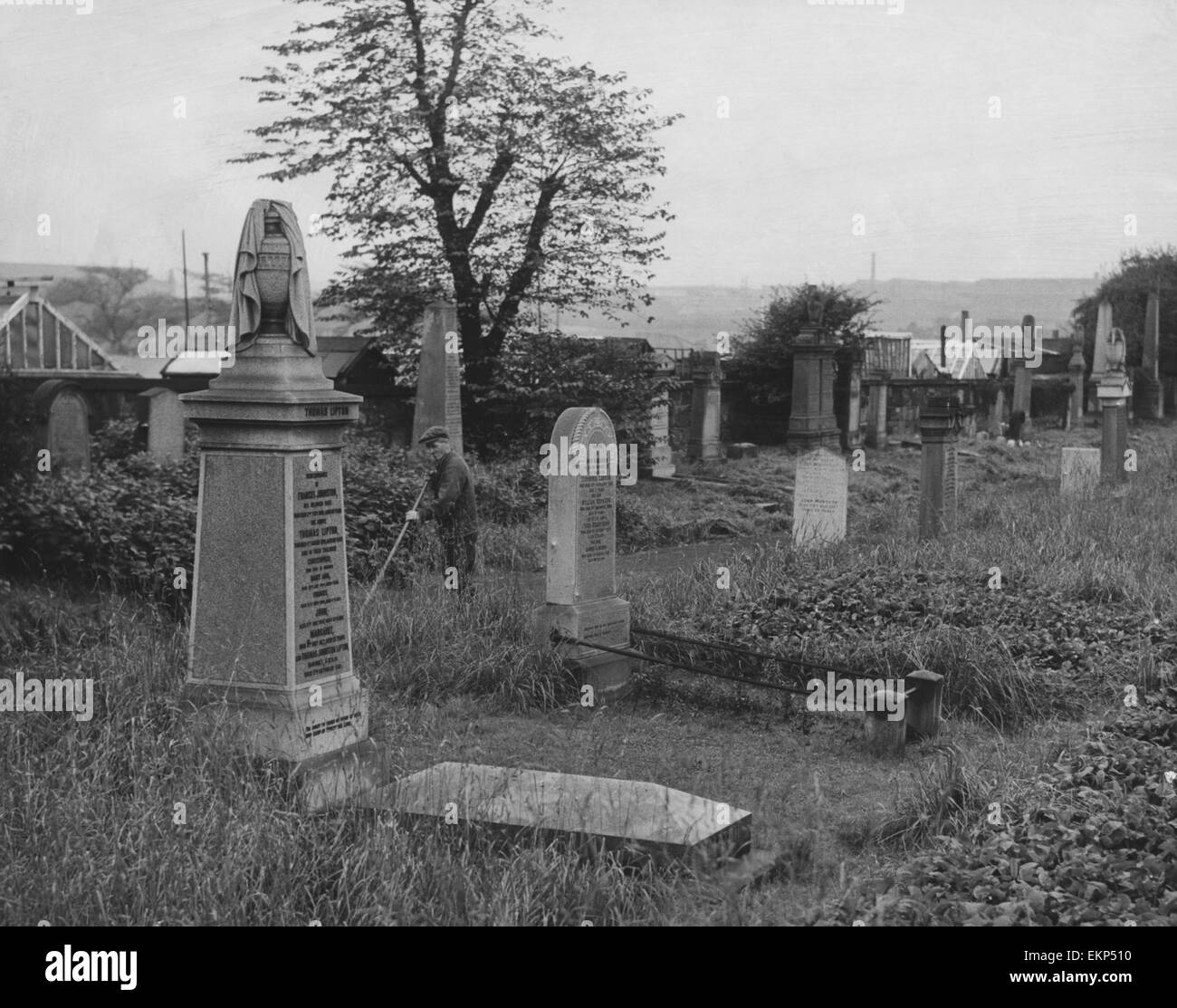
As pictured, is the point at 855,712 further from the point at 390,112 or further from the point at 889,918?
the point at 390,112

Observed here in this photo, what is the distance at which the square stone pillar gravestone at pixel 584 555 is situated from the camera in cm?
905

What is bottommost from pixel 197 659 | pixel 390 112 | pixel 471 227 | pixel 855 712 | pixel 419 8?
pixel 855 712

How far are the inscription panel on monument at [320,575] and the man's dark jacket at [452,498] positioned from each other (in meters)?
4.50

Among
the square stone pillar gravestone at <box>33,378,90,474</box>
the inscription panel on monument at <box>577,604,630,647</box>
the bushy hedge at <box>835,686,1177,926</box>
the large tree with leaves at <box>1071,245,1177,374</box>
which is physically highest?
the large tree with leaves at <box>1071,245,1177,374</box>

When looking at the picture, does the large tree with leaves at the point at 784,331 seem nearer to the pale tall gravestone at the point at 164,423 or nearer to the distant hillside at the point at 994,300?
the pale tall gravestone at the point at 164,423

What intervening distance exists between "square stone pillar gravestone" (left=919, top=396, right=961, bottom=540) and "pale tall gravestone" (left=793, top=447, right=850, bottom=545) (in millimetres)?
1089

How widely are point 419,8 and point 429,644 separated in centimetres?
1541

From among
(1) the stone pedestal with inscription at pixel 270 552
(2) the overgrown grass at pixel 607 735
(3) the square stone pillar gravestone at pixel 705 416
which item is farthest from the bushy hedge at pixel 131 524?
(3) the square stone pillar gravestone at pixel 705 416

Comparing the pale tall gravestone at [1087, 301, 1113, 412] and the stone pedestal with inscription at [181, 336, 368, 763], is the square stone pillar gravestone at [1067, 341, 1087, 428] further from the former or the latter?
the stone pedestal with inscription at [181, 336, 368, 763]

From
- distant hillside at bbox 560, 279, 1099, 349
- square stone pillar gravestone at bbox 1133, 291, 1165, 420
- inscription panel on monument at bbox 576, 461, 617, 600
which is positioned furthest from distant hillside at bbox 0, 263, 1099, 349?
inscription panel on monument at bbox 576, 461, 617, 600

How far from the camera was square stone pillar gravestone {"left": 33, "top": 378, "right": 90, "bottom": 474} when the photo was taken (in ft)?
47.3
